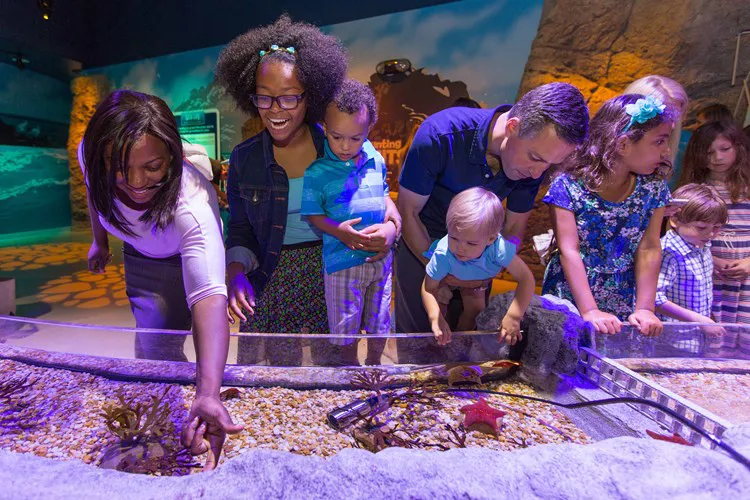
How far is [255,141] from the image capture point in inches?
75.8

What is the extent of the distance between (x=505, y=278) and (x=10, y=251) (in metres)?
8.85

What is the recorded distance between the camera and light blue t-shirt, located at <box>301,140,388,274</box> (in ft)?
6.03

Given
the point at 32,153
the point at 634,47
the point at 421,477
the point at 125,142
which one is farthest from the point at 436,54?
the point at 32,153

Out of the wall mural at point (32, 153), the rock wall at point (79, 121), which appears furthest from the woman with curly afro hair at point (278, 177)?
the wall mural at point (32, 153)

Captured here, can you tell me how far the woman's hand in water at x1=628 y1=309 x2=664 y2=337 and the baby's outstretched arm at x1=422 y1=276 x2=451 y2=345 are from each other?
2.78ft

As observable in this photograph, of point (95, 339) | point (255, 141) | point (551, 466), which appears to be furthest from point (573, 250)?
point (95, 339)

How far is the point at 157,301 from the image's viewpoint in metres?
1.76

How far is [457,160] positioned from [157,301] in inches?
57.1

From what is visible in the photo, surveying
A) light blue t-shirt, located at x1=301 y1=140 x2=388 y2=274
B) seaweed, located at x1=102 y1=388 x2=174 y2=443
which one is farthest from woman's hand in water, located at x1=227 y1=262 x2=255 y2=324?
seaweed, located at x1=102 y1=388 x2=174 y2=443

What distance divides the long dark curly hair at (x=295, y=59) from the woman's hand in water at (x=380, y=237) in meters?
0.59

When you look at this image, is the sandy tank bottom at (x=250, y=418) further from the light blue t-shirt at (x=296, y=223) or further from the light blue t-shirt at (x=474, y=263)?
the light blue t-shirt at (x=296, y=223)

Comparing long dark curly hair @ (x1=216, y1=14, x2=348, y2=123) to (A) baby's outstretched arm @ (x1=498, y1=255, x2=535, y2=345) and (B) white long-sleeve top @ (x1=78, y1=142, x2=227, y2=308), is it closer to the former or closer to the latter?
(B) white long-sleeve top @ (x1=78, y1=142, x2=227, y2=308)

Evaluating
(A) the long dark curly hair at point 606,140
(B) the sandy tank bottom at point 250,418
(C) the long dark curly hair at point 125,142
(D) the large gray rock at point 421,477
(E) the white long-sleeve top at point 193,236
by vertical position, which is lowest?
(B) the sandy tank bottom at point 250,418

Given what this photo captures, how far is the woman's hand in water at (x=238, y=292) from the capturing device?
177 centimetres
